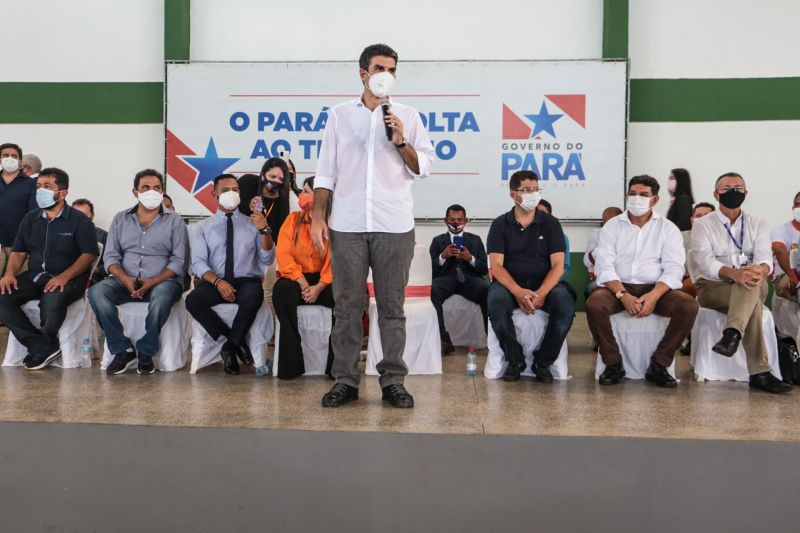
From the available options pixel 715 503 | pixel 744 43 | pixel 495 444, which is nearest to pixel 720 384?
pixel 715 503

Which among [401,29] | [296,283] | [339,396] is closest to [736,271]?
[339,396]

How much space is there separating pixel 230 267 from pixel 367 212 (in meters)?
1.43

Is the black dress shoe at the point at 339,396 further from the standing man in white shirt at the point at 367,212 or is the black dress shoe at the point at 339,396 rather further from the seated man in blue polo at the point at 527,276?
the seated man in blue polo at the point at 527,276

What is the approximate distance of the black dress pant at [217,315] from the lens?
13.3ft

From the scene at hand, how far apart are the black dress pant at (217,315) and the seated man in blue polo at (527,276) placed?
1.29 meters

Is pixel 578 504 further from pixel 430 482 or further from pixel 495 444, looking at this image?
pixel 430 482

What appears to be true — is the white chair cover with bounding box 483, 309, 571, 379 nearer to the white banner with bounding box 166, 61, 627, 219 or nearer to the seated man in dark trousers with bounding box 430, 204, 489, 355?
the seated man in dark trousers with bounding box 430, 204, 489, 355

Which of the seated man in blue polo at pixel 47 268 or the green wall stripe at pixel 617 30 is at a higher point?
the green wall stripe at pixel 617 30

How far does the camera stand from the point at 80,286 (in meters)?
4.31

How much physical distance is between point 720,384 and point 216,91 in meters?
5.05

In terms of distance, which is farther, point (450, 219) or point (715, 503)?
point (450, 219)

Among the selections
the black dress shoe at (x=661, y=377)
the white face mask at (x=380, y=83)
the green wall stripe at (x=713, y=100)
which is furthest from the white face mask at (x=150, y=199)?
the green wall stripe at (x=713, y=100)

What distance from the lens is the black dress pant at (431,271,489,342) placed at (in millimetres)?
4930

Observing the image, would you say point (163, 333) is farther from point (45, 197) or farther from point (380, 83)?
point (380, 83)
